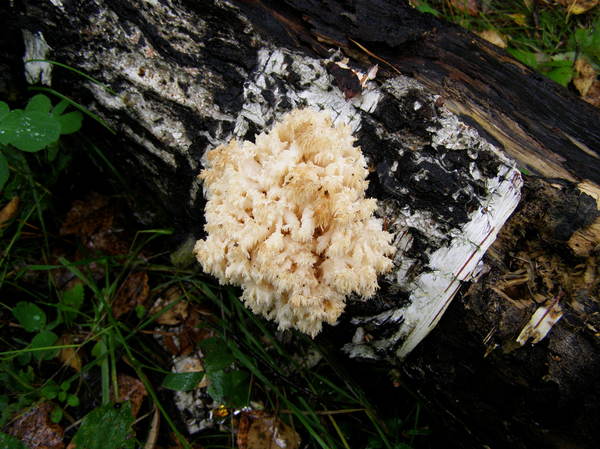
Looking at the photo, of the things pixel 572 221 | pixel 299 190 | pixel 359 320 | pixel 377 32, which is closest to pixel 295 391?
pixel 359 320

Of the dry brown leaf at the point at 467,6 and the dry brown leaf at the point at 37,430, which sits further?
the dry brown leaf at the point at 467,6

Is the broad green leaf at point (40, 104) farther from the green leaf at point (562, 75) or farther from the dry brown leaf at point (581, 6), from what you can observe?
the dry brown leaf at point (581, 6)

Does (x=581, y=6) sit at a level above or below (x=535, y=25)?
above

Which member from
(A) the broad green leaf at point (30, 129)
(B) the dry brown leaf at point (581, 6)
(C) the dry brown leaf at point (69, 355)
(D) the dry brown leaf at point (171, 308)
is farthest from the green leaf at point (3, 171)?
(B) the dry brown leaf at point (581, 6)

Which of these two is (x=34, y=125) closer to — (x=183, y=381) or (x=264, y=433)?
(x=183, y=381)

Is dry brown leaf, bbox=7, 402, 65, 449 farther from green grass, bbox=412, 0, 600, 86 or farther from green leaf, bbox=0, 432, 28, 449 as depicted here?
green grass, bbox=412, 0, 600, 86

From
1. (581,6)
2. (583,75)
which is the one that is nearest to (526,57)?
(583,75)
